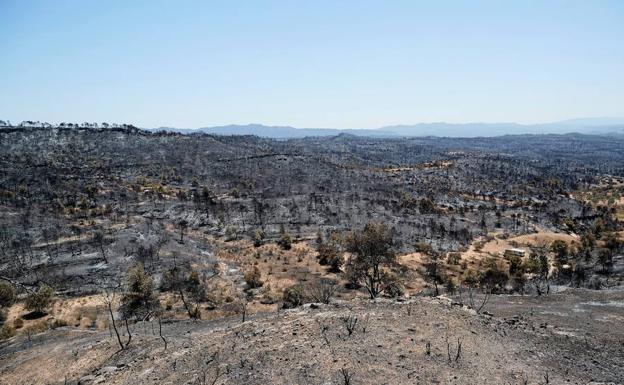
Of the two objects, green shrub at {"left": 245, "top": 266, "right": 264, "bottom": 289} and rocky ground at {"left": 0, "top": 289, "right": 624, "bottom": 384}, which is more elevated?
rocky ground at {"left": 0, "top": 289, "right": 624, "bottom": 384}

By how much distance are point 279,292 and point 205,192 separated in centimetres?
6084

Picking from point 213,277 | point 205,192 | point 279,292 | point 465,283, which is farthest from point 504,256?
point 205,192

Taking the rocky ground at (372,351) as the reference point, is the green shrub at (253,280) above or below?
below

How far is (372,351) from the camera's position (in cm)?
1634

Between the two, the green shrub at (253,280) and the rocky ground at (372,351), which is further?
the green shrub at (253,280)

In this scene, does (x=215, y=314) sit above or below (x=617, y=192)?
above

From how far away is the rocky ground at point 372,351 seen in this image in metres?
15.0

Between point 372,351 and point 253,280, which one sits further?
point 253,280

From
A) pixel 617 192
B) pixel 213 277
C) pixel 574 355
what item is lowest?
pixel 617 192

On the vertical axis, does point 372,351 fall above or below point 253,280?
above

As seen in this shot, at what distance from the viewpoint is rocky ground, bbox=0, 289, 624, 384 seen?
15.0m

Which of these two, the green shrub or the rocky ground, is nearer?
the rocky ground

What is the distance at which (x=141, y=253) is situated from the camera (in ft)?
176

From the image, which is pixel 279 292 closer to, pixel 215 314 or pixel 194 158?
pixel 215 314
